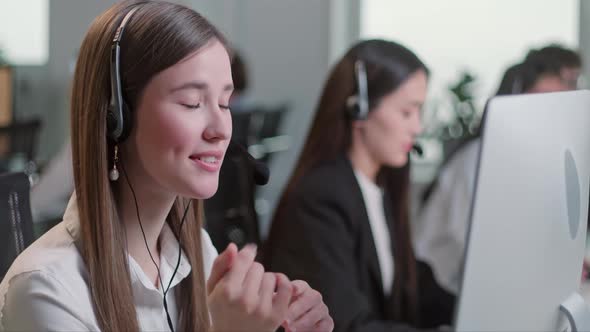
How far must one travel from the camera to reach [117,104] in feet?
3.41

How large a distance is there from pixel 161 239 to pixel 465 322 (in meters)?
0.44

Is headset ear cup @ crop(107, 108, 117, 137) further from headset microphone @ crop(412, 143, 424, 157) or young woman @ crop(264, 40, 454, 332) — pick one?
headset microphone @ crop(412, 143, 424, 157)

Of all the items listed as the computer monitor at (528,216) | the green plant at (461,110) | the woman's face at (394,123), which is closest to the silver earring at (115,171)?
the computer monitor at (528,216)

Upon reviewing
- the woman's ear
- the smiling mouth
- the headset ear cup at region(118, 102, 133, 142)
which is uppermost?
the headset ear cup at region(118, 102, 133, 142)

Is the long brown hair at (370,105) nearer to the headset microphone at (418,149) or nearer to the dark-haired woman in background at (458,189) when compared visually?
the headset microphone at (418,149)

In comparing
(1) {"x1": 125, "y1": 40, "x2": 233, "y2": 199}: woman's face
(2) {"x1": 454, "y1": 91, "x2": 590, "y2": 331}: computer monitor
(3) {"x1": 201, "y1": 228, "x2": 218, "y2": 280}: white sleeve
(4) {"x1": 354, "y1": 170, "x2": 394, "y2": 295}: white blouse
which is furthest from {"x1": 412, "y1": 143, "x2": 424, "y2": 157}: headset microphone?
(1) {"x1": 125, "y1": 40, "x2": 233, "y2": 199}: woman's face

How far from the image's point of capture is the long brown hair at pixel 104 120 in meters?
1.05

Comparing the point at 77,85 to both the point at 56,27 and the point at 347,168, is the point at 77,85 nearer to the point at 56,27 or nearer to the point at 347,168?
the point at 347,168

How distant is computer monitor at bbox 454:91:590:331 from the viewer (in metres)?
0.94

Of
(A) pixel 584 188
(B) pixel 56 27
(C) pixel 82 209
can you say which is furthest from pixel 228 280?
(B) pixel 56 27

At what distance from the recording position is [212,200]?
7.30ft

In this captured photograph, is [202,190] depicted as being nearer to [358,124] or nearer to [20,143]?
[358,124]

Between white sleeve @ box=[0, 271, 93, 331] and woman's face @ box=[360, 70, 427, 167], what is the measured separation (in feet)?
3.94

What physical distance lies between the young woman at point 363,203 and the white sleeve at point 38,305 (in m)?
0.87
